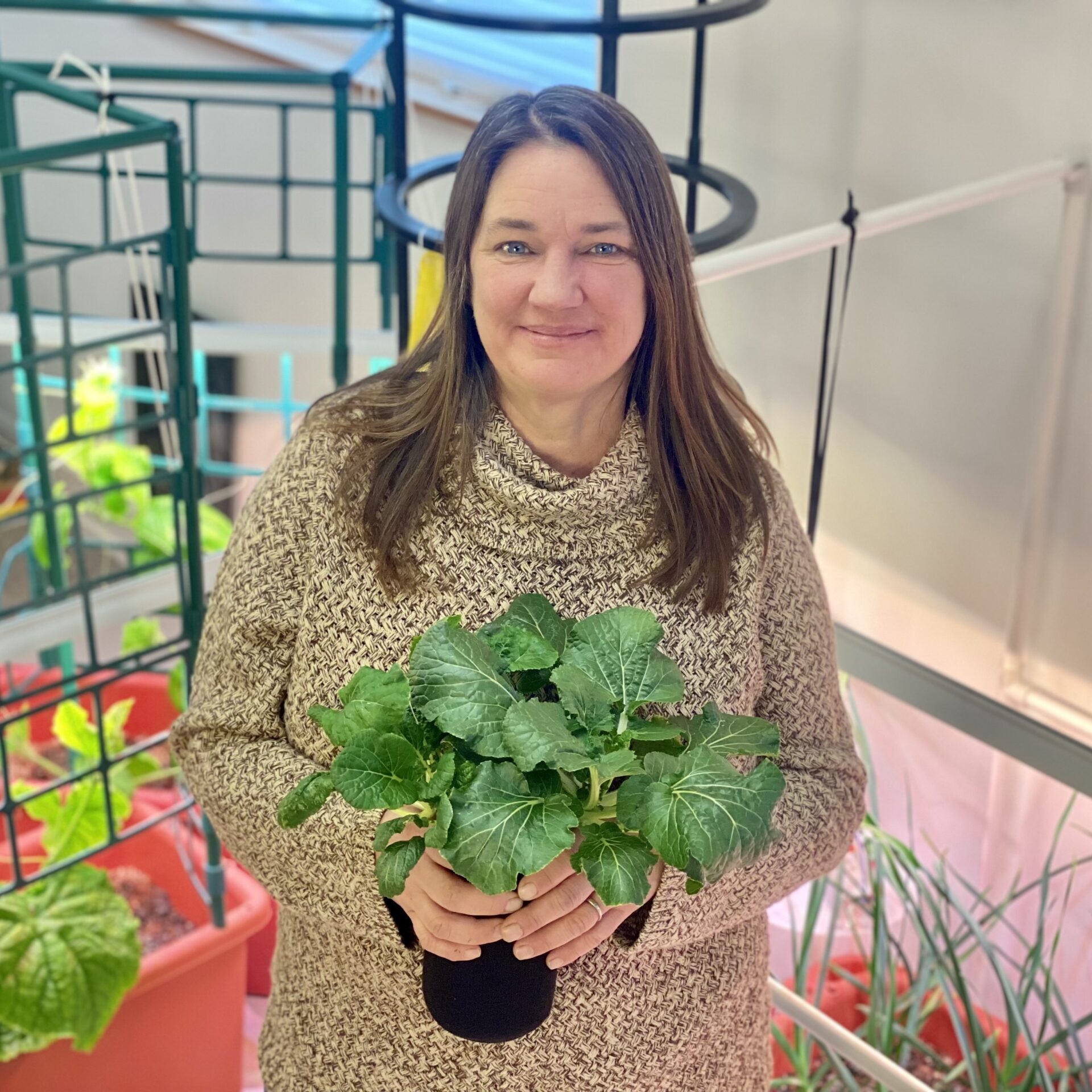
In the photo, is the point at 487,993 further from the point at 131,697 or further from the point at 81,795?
the point at 131,697

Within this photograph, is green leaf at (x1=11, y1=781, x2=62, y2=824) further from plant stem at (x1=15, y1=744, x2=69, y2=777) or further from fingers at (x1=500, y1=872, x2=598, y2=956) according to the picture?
fingers at (x1=500, y1=872, x2=598, y2=956)

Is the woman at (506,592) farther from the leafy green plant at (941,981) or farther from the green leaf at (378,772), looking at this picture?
the leafy green plant at (941,981)

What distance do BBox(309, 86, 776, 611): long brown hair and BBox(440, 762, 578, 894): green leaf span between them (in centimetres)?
26

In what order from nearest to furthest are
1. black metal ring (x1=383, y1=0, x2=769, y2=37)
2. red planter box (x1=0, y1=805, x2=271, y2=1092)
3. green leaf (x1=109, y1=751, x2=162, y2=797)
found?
black metal ring (x1=383, y1=0, x2=769, y2=37)
red planter box (x1=0, y1=805, x2=271, y2=1092)
green leaf (x1=109, y1=751, x2=162, y2=797)

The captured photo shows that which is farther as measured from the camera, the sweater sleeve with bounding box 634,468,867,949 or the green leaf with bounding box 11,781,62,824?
the green leaf with bounding box 11,781,62,824

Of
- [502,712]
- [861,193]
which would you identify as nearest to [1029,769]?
[861,193]

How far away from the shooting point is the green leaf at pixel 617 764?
711mm

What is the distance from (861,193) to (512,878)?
1.08m

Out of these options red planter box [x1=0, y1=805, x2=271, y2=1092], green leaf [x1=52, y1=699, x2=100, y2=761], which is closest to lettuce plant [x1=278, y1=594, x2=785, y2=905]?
red planter box [x1=0, y1=805, x2=271, y2=1092]

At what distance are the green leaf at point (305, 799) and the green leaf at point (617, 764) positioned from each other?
0.16 m

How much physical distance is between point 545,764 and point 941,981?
87 centimetres

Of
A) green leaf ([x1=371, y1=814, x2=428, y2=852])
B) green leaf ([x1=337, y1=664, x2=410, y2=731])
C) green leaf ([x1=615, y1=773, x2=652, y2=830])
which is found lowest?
green leaf ([x1=371, y1=814, x2=428, y2=852])

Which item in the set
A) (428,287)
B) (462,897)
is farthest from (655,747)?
(428,287)

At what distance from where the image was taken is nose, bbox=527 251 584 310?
33.6 inches
